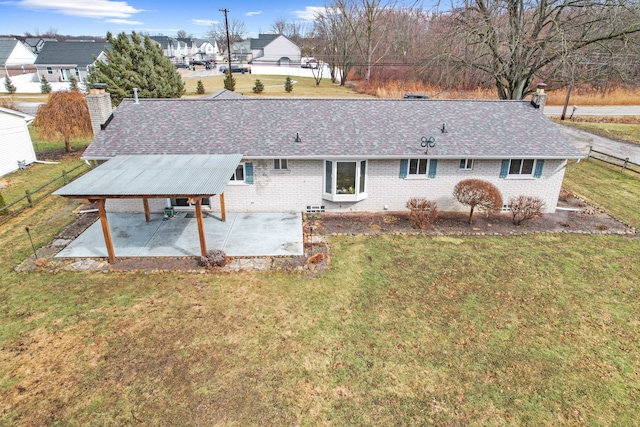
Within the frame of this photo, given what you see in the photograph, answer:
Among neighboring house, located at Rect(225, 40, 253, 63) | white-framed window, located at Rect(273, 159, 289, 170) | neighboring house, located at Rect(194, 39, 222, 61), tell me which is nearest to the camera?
white-framed window, located at Rect(273, 159, 289, 170)

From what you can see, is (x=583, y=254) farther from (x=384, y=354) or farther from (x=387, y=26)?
(x=387, y=26)

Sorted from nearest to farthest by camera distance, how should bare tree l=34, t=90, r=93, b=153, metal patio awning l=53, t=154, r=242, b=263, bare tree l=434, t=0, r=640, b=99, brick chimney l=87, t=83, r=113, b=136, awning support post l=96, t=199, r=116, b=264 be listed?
1. metal patio awning l=53, t=154, r=242, b=263
2. awning support post l=96, t=199, r=116, b=264
3. brick chimney l=87, t=83, r=113, b=136
4. bare tree l=434, t=0, r=640, b=99
5. bare tree l=34, t=90, r=93, b=153

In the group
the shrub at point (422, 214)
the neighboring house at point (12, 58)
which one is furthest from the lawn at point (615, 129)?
the neighboring house at point (12, 58)

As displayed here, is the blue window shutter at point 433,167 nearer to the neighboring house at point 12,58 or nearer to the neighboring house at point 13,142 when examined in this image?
the neighboring house at point 13,142

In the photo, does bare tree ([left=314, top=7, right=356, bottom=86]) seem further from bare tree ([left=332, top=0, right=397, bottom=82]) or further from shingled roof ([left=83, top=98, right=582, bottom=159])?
shingled roof ([left=83, top=98, right=582, bottom=159])

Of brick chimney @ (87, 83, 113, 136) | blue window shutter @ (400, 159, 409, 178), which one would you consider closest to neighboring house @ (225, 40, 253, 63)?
brick chimney @ (87, 83, 113, 136)
